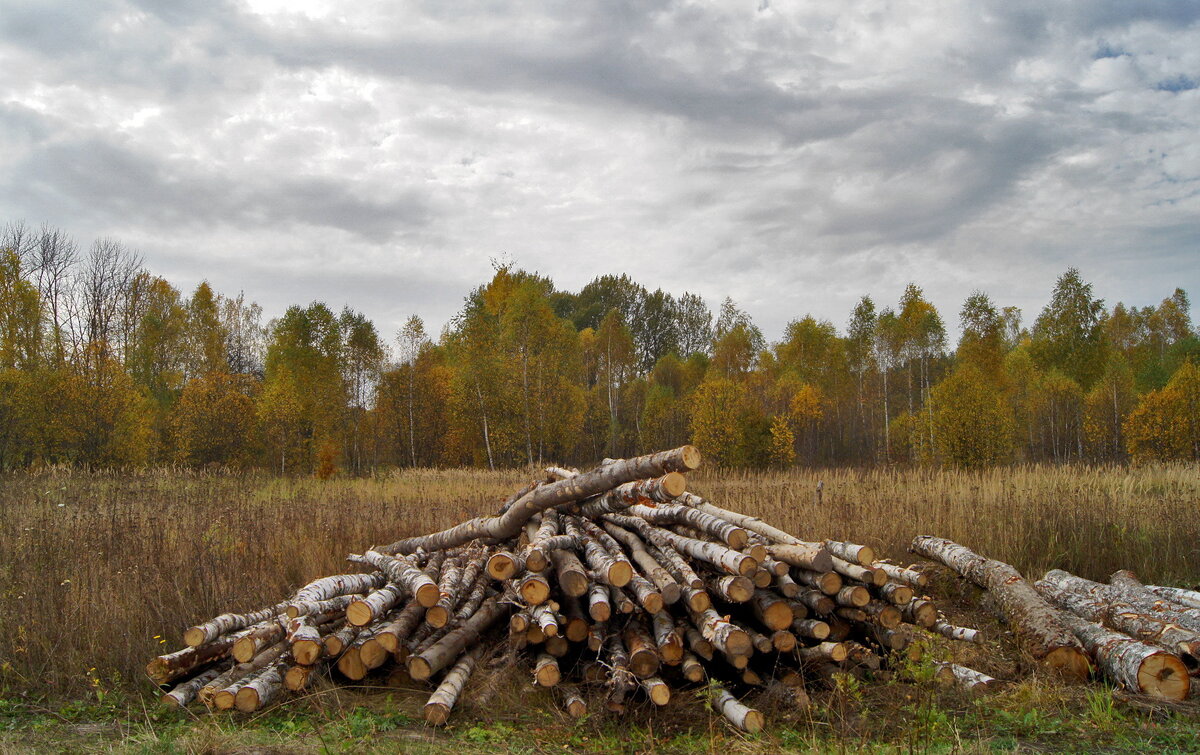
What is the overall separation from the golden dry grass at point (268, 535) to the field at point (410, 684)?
3 cm

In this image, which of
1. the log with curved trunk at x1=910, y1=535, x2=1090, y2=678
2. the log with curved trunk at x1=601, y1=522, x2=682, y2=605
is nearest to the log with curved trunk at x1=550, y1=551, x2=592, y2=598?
the log with curved trunk at x1=601, y1=522, x2=682, y2=605

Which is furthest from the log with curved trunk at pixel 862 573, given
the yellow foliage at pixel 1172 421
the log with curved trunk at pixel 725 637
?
the yellow foliage at pixel 1172 421

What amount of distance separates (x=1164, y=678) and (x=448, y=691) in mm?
4937

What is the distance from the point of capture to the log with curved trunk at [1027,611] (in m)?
5.43

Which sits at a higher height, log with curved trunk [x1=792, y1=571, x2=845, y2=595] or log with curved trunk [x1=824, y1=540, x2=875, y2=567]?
log with curved trunk [x1=824, y1=540, x2=875, y2=567]

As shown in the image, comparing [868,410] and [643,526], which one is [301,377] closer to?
[643,526]

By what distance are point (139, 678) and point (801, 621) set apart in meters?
5.08

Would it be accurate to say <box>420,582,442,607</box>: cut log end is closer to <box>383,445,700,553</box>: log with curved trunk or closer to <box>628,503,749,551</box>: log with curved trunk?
<box>383,445,700,553</box>: log with curved trunk

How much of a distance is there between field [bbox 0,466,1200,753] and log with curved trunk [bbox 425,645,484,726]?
10 centimetres

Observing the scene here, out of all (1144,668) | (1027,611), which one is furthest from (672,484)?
(1144,668)

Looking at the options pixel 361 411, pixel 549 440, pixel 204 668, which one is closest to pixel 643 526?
pixel 204 668

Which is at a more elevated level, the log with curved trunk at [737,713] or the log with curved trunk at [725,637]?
the log with curved trunk at [725,637]

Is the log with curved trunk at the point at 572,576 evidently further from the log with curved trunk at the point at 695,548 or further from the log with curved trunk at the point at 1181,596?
the log with curved trunk at the point at 1181,596

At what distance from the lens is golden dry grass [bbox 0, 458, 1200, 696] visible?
600 cm
